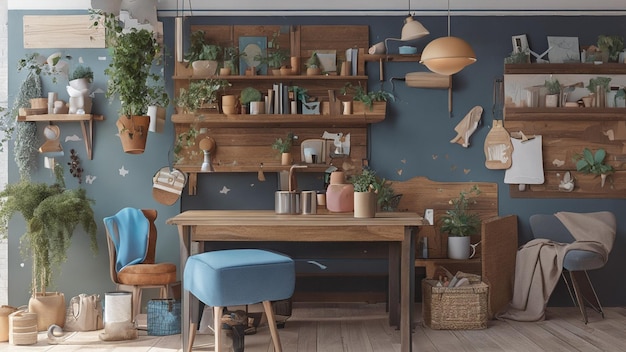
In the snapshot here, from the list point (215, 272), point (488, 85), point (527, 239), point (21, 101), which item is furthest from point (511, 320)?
point (21, 101)

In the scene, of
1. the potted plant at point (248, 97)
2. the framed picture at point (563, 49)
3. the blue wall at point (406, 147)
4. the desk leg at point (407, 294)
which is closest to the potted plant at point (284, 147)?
the blue wall at point (406, 147)

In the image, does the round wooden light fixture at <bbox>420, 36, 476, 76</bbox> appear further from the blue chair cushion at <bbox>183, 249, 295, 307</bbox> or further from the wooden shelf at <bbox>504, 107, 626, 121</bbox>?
the blue chair cushion at <bbox>183, 249, 295, 307</bbox>

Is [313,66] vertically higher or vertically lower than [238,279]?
higher

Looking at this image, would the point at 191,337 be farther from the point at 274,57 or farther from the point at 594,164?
the point at 594,164

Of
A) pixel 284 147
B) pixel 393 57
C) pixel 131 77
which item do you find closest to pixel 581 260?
pixel 393 57

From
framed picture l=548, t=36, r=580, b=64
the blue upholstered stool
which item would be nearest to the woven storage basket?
the blue upholstered stool

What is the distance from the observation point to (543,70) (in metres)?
7.08

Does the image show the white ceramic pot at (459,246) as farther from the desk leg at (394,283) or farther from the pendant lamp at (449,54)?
the pendant lamp at (449,54)

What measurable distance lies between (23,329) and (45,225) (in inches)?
34.6

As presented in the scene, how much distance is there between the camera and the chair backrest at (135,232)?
662 centimetres

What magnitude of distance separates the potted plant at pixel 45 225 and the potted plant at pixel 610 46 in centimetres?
457

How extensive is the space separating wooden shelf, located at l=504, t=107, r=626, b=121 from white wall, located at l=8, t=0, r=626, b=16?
0.89 meters

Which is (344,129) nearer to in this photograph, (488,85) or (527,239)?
(488,85)

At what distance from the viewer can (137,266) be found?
633cm
